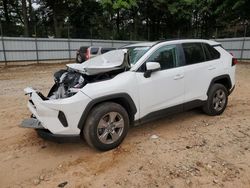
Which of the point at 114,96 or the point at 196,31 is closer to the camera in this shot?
the point at 114,96

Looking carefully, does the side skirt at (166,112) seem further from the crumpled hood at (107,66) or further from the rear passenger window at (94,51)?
the rear passenger window at (94,51)

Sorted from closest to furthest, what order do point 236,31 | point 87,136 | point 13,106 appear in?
point 87,136 → point 13,106 → point 236,31

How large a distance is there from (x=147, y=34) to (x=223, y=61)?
2223cm

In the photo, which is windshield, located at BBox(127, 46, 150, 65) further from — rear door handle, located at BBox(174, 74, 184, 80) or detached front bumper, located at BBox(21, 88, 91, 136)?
detached front bumper, located at BBox(21, 88, 91, 136)

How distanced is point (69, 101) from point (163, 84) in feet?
5.45

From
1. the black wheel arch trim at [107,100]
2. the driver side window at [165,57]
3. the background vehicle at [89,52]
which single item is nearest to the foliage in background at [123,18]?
the background vehicle at [89,52]

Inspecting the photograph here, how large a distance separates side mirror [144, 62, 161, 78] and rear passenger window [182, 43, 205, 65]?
0.90 m

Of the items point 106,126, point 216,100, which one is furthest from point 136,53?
point 216,100

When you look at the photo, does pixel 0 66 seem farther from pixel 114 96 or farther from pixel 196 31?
pixel 196 31

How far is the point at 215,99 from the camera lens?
466cm

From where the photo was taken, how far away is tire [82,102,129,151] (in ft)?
10.2

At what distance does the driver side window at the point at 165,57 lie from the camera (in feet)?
12.3

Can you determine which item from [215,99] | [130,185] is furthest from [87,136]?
[215,99]

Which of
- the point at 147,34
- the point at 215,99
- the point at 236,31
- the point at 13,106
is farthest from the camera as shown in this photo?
the point at 147,34
